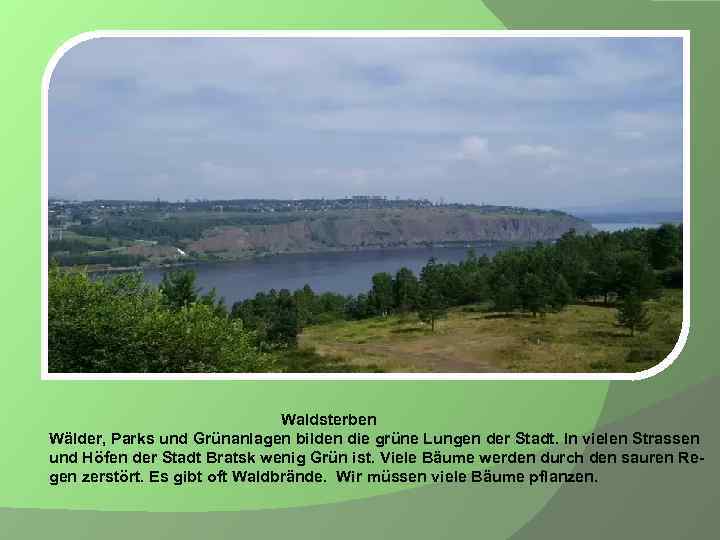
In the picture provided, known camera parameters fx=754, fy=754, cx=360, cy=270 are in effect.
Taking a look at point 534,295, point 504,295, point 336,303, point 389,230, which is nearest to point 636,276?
point 534,295

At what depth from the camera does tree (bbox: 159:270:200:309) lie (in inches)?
431

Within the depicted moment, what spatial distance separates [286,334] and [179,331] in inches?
55.8

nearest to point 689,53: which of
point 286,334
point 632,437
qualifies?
point 632,437

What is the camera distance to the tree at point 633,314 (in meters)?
8.82

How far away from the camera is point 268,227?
10.3 metres

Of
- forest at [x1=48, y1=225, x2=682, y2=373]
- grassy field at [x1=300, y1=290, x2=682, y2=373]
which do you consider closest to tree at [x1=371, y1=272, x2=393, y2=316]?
forest at [x1=48, y1=225, x2=682, y2=373]

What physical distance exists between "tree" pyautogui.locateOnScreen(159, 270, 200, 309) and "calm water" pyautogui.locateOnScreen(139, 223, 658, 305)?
444 mm

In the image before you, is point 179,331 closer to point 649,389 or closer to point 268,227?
point 268,227

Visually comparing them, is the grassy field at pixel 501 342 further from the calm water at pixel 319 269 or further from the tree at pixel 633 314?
the calm water at pixel 319 269

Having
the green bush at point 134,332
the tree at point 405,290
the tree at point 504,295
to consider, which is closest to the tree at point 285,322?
the green bush at point 134,332

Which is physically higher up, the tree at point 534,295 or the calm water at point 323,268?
the calm water at point 323,268

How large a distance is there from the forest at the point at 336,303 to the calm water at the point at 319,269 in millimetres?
122

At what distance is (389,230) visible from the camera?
10.2 meters

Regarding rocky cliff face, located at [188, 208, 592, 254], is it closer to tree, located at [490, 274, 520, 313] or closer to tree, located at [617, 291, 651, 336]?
tree, located at [490, 274, 520, 313]
